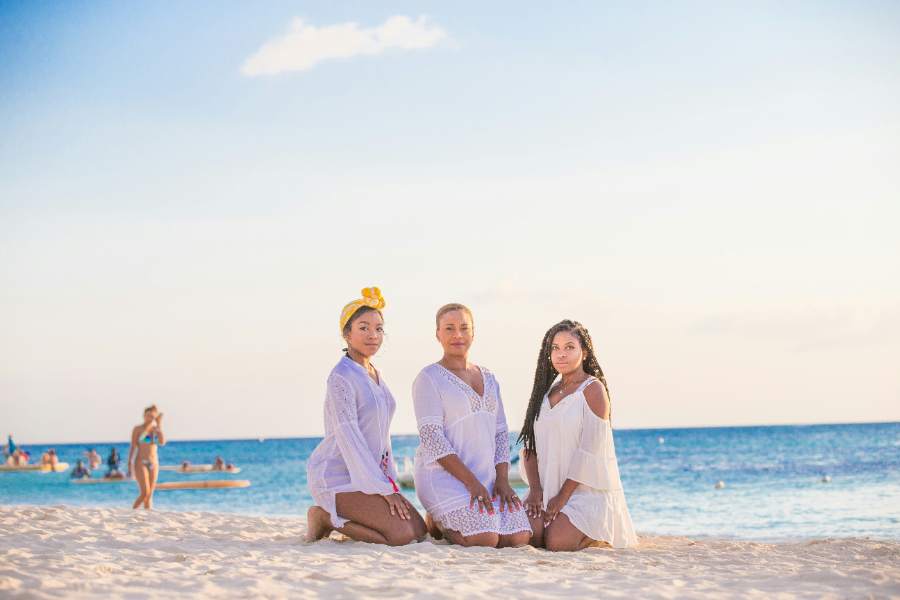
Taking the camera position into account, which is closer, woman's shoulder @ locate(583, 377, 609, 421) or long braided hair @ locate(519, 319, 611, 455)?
woman's shoulder @ locate(583, 377, 609, 421)

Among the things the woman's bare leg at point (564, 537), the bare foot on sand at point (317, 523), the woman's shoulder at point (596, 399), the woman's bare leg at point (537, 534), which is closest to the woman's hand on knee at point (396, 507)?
the bare foot on sand at point (317, 523)

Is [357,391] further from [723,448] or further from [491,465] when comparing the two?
[723,448]

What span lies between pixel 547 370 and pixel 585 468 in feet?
3.20

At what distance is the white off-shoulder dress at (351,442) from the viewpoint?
23.2 ft

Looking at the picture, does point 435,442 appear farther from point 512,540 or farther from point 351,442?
point 512,540

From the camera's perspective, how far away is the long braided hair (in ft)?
25.0

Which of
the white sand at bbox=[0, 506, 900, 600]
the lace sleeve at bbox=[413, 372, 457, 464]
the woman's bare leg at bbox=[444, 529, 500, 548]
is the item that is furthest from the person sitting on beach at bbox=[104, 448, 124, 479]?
the woman's bare leg at bbox=[444, 529, 500, 548]

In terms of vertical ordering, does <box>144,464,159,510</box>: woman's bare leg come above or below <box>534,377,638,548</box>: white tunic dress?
below

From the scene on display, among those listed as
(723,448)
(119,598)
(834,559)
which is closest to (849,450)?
(723,448)

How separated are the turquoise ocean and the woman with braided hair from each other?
13.3 feet

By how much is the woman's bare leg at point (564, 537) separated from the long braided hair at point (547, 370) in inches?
29.2

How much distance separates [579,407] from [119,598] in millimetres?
3858

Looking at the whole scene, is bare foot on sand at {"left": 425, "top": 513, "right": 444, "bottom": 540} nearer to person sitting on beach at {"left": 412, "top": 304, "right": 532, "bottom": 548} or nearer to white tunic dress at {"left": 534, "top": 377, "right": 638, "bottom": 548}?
person sitting on beach at {"left": 412, "top": 304, "right": 532, "bottom": 548}

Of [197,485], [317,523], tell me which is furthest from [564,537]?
[197,485]
